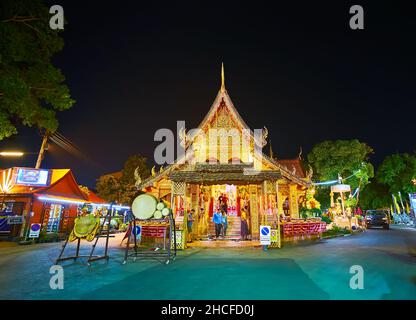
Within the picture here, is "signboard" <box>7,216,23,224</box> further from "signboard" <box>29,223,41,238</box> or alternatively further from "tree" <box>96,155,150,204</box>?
"tree" <box>96,155,150,204</box>

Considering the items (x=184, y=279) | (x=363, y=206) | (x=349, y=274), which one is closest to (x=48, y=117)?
(x=184, y=279)

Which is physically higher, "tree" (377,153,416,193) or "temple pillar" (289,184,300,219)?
"tree" (377,153,416,193)

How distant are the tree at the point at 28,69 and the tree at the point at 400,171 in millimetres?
44754

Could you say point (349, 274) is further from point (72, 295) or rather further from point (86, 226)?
point (86, 226)

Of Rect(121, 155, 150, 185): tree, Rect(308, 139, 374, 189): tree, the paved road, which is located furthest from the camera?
Rect(121, 155, 150, 185): tree

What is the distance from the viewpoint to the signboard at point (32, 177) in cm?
1625

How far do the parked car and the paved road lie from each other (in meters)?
20.7

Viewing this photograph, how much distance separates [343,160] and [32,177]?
107 ft

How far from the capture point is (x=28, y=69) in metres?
9.00

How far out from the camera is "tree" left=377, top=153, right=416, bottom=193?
3597 centimetres

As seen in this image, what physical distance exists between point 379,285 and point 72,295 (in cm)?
567

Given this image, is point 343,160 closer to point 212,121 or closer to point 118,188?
point 212,121

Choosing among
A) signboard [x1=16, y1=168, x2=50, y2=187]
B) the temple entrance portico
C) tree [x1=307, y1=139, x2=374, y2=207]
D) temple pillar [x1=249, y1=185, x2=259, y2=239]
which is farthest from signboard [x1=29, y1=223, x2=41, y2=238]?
tree [x1=307, y1=139, x2=374, y2=207]
